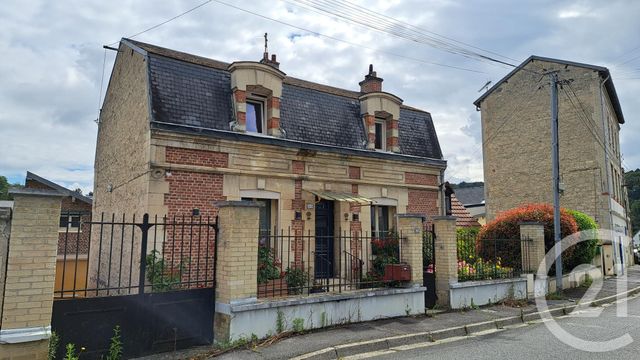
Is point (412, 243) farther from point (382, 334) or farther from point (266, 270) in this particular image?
point (266, 270)

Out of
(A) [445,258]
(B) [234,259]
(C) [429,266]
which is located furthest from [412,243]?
(B) [234,259]

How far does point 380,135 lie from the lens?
14.3m

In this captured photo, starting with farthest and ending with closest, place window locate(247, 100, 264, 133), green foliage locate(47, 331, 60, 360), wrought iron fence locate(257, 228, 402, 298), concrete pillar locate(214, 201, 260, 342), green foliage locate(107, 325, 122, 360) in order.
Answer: window locate(247, 100, 264, 133) → wrought iron fence locate(257, 228, 402, 298) → concrete pillar locate(214, 201, 260, 342) → green foliage locate(107, 325, 122, 360) → green foliage locate(47, 331, 60, 360)

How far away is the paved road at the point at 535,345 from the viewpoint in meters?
6.41

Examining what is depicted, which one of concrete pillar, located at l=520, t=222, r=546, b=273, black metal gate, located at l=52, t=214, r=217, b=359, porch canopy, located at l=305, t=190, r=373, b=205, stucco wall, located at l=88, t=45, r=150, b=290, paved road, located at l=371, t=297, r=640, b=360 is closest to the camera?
black metal gate, located at l=52, t=214, r=217, b=359

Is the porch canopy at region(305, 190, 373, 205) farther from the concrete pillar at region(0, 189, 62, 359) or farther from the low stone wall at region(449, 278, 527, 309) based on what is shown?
the concrete pillar at region(0, 189, 62, 359)

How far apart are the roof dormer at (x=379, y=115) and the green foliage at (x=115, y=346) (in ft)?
29.9

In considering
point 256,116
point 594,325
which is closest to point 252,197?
point 256,116

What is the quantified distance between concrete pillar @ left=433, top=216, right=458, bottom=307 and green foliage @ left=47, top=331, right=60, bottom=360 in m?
7.59

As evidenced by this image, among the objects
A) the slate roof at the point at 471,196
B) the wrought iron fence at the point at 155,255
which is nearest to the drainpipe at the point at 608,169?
the slate roof at the point at 471,196

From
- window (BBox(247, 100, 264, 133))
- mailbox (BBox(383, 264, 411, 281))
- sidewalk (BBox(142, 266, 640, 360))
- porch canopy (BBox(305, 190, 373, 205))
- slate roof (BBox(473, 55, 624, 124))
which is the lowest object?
sidewalk (BBox(142, 266, 640, 360))

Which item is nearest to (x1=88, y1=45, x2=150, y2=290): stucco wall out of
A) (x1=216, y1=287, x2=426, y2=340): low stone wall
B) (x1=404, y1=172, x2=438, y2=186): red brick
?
(x1=216, y1=287, x2=426, y2=340): low stone wall

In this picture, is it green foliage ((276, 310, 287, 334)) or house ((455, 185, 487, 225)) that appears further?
house ((455, 185, 487, 225))

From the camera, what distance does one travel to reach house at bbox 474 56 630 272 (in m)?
22.1
